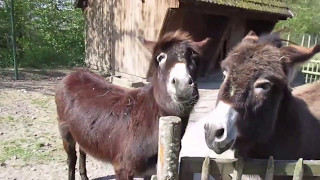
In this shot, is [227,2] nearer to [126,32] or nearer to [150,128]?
[126,32]

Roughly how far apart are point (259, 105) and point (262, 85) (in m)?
0.11

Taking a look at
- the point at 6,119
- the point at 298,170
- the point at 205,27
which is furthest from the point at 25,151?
the point at 205,27

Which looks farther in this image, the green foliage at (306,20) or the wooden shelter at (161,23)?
the green foliage at (306,20)

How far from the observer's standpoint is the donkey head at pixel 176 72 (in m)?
2.67

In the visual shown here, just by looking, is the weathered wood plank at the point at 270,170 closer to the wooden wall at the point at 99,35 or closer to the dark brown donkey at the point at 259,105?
the dark brown donkey at the point at 259,105

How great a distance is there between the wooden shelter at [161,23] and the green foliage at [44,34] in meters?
3.26

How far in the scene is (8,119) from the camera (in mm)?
6027

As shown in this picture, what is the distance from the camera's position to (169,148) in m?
1.80

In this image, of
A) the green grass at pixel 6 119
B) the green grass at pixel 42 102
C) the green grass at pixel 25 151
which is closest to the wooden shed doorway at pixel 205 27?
the green grass at pixel 42 102

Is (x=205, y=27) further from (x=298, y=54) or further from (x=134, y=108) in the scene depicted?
(x=298, y=54)

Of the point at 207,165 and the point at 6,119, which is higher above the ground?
the point at 207,165

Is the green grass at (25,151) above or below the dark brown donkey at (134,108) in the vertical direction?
below

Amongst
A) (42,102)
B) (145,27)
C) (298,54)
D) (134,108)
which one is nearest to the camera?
(298,54)

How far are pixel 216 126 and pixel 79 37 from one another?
13786 mm
